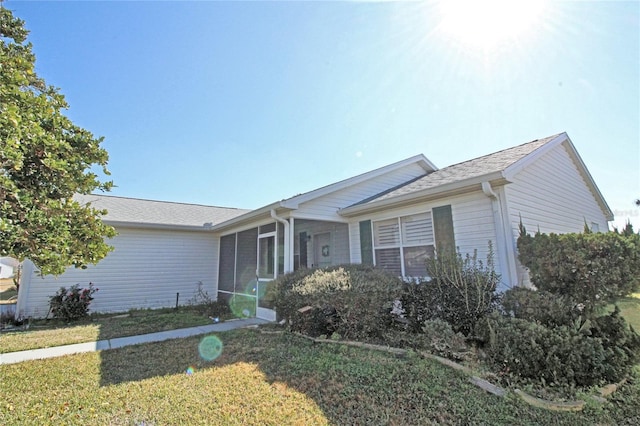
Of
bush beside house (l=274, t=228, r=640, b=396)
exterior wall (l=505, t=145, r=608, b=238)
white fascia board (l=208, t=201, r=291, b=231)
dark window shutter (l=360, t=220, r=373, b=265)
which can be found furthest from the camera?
dark window shutter (l=360, t=220, r=373, b=265)

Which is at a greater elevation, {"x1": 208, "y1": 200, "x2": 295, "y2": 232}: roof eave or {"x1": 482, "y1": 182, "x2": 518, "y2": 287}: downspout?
{"x1": 208, "y1": 200, "x2": 295, "y2": 232}: roof eave

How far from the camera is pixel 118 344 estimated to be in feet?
18.3

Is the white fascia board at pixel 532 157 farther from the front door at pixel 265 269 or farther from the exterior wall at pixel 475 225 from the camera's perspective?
the front door at pixel 265 269

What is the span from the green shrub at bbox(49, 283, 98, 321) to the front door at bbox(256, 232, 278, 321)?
514 centimetres

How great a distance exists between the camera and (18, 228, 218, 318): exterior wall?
8625 mm

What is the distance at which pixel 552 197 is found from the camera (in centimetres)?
761

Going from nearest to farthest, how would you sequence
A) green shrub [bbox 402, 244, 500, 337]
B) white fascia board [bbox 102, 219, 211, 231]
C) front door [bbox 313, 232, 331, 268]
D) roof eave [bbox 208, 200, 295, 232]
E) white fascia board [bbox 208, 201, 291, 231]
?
green shrub [bbox 402, 244, 500, 337], roof eave [bbox 208, 200, 295, 232], white fascia board [bbox 208, 201, 291, 231], white fascia board [bbox 102, 219, 211, 231], front door [bbox 313, 232, 331, 268]

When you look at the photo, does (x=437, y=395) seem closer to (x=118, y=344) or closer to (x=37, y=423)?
(x=37, y=423)

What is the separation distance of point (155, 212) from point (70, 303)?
4275mm

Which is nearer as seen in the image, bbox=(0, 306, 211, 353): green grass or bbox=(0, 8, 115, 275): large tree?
bbox=(0, 8, 115, 275): large tree

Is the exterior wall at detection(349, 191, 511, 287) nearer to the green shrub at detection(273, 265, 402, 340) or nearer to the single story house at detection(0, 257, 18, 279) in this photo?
the green shrub at detection(273, 265, 402, 340)

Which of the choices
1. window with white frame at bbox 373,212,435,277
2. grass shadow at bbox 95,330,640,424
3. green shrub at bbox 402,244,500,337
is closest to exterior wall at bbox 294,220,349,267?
window with white frame at bbox 373,212,435,277

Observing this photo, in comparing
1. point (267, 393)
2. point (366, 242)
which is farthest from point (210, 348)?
point (366, 242)

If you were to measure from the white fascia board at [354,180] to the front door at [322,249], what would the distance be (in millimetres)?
2209
